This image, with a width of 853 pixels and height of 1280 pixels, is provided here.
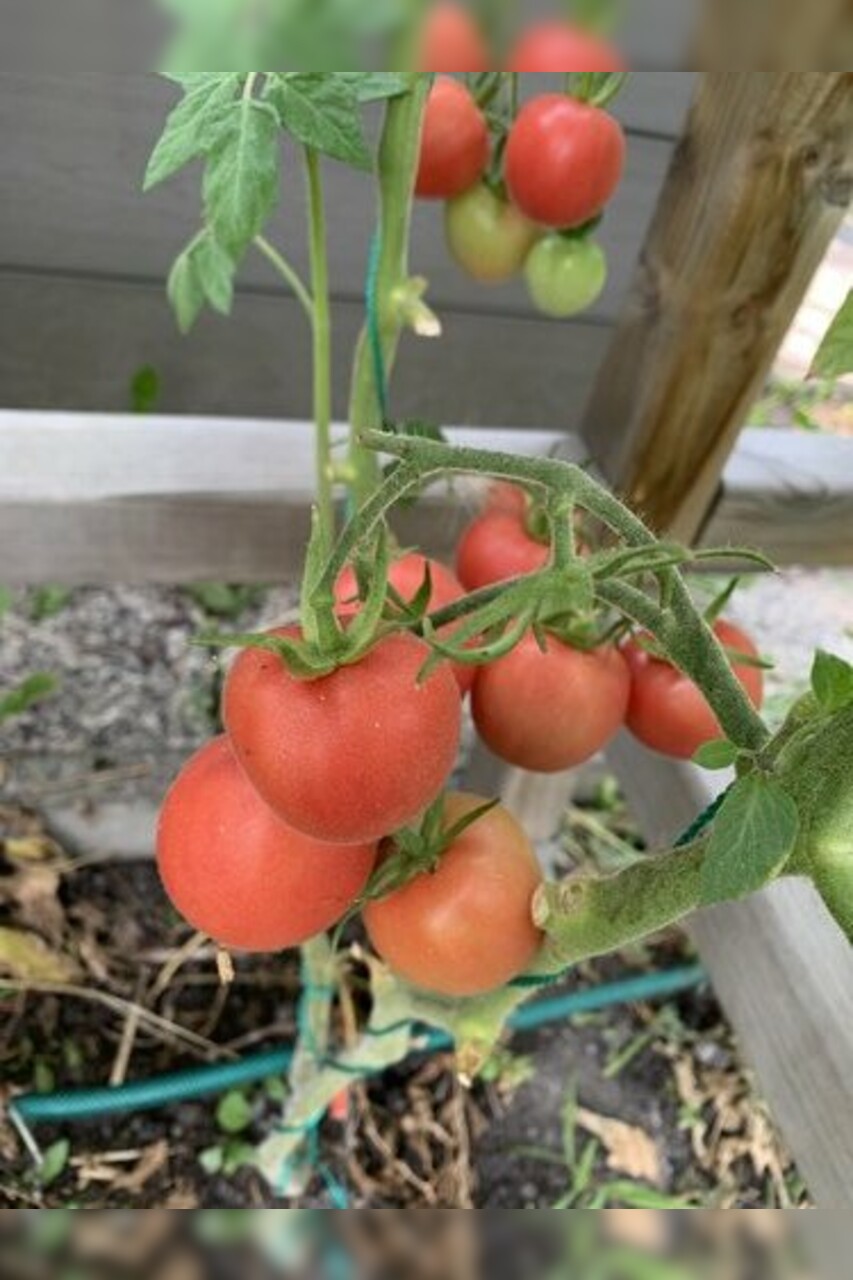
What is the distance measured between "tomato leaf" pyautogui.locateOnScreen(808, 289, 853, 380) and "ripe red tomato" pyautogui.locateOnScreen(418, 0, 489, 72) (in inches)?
12.4

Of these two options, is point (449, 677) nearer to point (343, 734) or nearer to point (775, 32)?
point (343, 734)

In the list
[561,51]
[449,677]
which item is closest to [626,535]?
[449,677]

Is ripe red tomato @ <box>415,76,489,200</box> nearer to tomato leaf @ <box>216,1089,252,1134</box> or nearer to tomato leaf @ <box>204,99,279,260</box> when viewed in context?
tomato leaf @ <box>204,99,279,260</box>

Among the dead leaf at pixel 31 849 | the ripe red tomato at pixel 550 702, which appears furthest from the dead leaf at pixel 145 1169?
the ripe red tomato at pixel 550 702

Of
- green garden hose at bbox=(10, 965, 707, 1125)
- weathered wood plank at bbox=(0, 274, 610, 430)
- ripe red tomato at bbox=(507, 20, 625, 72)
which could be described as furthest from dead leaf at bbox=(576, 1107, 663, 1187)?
ripe red tomato at bbox=(507, 20, 625, 72)

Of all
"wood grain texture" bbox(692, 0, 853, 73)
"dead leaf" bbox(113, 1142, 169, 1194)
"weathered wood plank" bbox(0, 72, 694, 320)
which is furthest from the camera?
"dead leaf" bbox(113, 1142, 169, 1194)

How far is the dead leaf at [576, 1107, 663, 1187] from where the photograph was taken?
3.74 ft

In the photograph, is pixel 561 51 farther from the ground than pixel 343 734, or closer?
farther from the ground

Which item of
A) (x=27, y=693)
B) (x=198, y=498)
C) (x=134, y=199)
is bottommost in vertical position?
(x=27, y=693)

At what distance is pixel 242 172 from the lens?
60cm

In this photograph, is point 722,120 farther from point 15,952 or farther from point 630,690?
point 15,952

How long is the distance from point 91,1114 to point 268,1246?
0.93 m

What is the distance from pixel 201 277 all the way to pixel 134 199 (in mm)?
356

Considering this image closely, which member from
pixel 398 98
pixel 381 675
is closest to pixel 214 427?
pixel 398 98
